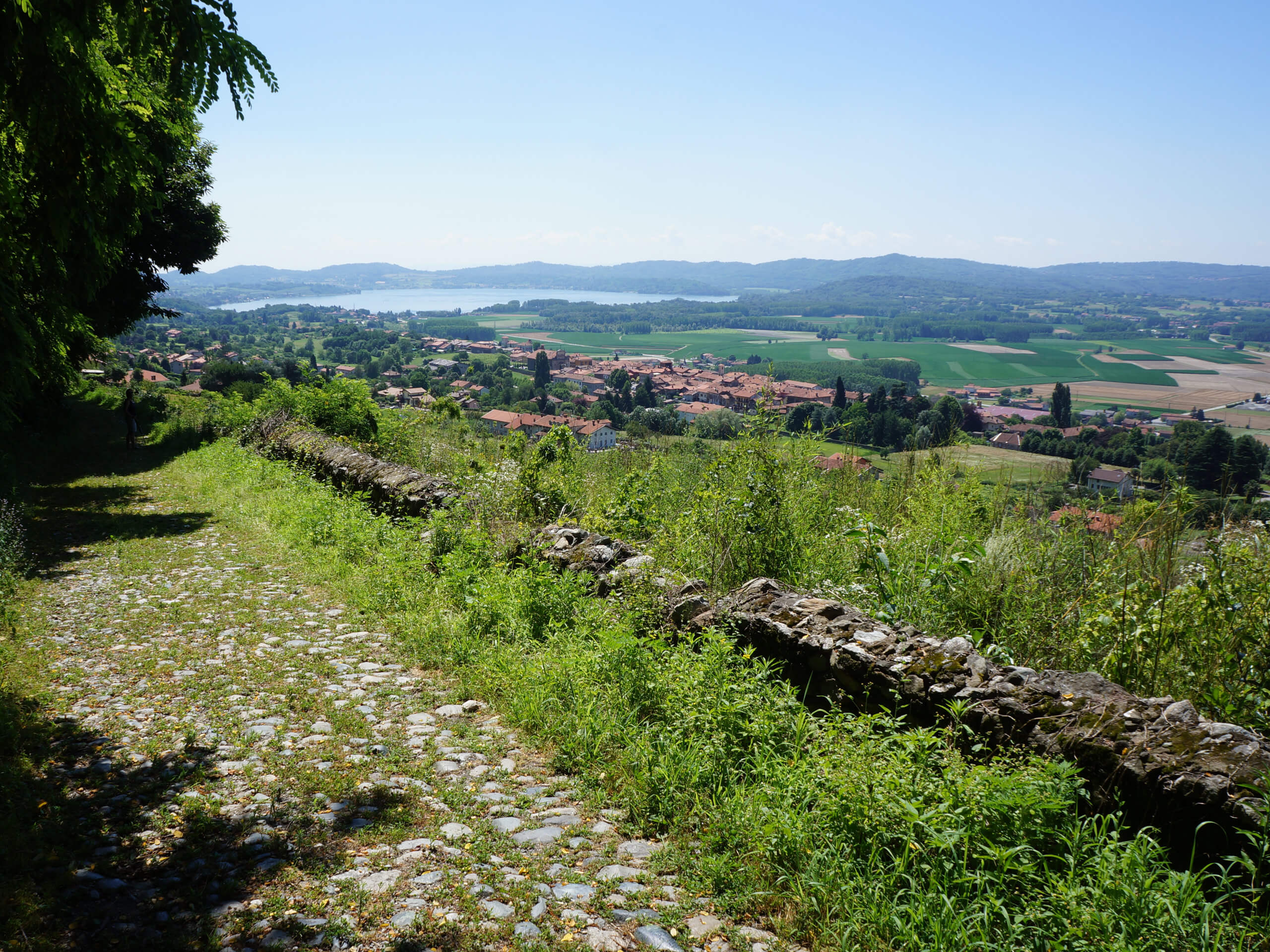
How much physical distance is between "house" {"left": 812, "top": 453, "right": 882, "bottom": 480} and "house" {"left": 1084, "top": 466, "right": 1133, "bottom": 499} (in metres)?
2.77

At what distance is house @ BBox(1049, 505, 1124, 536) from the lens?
6.09m

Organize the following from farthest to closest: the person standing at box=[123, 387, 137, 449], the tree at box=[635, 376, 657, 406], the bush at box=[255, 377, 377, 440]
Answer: the tree at box=[635, 376, 657, 406]
the person standing at box=[123, 387, 137, 449]
the bush at box=[255, 377, 377, 440]

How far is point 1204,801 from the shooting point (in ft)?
9.00

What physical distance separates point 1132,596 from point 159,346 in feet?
366

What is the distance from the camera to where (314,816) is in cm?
355

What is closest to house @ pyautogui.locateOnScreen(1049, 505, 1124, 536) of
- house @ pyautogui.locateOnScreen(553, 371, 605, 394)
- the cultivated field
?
the cultivated field

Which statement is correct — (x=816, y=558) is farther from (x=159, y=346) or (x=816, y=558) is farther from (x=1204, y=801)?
(x=159, y=346)

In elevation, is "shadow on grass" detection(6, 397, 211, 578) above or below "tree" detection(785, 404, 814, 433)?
below

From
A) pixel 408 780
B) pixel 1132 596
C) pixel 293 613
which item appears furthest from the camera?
pixel 293 613

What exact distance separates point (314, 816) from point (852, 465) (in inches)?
324

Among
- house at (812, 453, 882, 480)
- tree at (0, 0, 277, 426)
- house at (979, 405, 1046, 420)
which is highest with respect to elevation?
tree at (0, 0, 277, 426)

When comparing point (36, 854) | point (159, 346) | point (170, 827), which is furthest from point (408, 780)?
point (159, 346)

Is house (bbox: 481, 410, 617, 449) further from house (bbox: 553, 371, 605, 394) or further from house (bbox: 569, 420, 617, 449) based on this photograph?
house (bbox: 553, 371, 605, 394)

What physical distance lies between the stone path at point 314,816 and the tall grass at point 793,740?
332 mm
